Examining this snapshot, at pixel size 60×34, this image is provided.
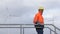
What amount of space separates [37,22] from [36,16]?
11.9 inches

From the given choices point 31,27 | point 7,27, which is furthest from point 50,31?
point 7,27

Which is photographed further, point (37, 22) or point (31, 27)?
point (31, 27)

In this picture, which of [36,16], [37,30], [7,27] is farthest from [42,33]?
[7,27]

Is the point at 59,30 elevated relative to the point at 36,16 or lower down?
lower down

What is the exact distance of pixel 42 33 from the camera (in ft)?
33.8

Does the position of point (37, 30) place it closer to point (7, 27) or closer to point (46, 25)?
point (46, 25)

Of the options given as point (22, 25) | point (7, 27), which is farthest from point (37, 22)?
point (7, 27)

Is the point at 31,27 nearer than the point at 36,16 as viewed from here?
No

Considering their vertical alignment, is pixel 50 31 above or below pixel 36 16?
below

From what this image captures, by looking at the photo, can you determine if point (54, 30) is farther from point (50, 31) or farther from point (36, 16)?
point (36, 16)

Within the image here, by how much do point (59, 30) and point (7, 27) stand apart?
2.71m

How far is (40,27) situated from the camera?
10.3 m

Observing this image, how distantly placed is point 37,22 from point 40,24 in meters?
0.20

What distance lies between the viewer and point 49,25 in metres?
10.8
